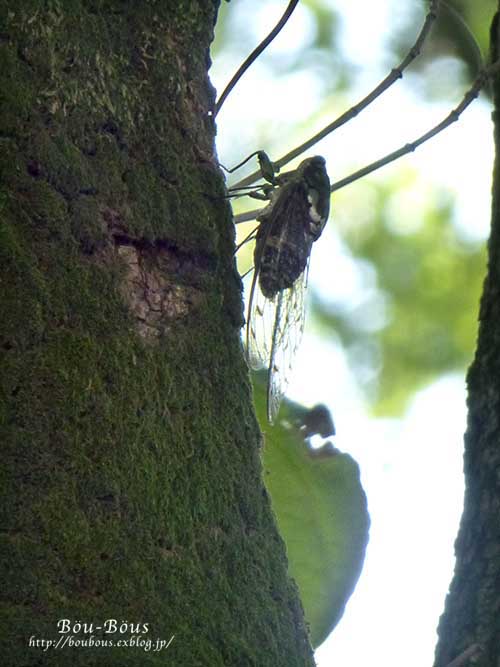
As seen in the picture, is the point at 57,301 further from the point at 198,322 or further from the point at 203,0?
the point at 203,0

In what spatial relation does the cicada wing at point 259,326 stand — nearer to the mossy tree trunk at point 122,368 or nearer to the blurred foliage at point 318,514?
the blurred foliage at point 318,514

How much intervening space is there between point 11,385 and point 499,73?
1.79 meters

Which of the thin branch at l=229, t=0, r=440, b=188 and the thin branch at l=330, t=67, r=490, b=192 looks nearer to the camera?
the thin branch at l=229, t=0, r=440, b=188

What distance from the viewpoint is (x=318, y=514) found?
2.04 metres

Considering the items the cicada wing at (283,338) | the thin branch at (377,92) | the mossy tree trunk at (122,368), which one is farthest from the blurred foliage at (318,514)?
the thin branch at (377,92)

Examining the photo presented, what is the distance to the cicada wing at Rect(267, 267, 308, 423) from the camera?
2102 mm

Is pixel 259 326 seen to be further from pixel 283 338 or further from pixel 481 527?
pixel 481 527

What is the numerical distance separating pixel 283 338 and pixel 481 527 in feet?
1.92

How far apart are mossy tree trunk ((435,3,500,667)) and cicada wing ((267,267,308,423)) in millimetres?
396

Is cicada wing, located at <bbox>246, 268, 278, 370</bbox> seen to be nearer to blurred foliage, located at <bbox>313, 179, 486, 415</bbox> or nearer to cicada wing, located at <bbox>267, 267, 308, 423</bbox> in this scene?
cicada wing, located at <bbox>267, 267, 308, 423</bbox>

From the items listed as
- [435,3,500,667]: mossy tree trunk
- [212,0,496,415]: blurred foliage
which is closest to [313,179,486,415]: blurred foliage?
[212,0,496,415]: blurred foliage

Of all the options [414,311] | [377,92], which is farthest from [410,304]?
[377,92]

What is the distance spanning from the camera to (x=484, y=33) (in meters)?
2.89

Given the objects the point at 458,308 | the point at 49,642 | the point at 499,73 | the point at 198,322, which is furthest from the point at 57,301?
the point at 458,308
